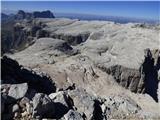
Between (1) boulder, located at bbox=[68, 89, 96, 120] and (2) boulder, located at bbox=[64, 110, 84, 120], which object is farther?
(1) boulder, located at bbox=[68, 89, 96, 120]

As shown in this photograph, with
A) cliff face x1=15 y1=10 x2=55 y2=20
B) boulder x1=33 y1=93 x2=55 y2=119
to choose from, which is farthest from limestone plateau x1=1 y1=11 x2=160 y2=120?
cliff face x1=15 y1=10 x2=55 y2=20

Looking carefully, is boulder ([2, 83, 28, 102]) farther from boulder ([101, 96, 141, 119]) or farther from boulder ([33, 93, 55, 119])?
boulder ([101, 96, 141, 119])

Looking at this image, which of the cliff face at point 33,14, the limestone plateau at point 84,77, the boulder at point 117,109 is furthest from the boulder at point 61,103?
the cliff face at point 33,14

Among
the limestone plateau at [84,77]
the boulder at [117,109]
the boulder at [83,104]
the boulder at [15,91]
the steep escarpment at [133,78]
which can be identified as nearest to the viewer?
the boulder at [15,91]

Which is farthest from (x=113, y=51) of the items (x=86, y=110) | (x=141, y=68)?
(x=86, y=110)

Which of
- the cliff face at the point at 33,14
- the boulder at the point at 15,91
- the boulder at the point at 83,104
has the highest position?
the boulder at the point at 15,91

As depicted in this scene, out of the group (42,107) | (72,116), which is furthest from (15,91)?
(72,116)

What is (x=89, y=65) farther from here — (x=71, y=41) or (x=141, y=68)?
(x=71, y=41)

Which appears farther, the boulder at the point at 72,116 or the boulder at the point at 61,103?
the boulder at the point at 61,103

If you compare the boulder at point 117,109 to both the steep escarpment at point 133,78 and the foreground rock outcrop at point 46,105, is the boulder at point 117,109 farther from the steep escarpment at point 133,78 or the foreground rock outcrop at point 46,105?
the steep escarpment at point 133,78
